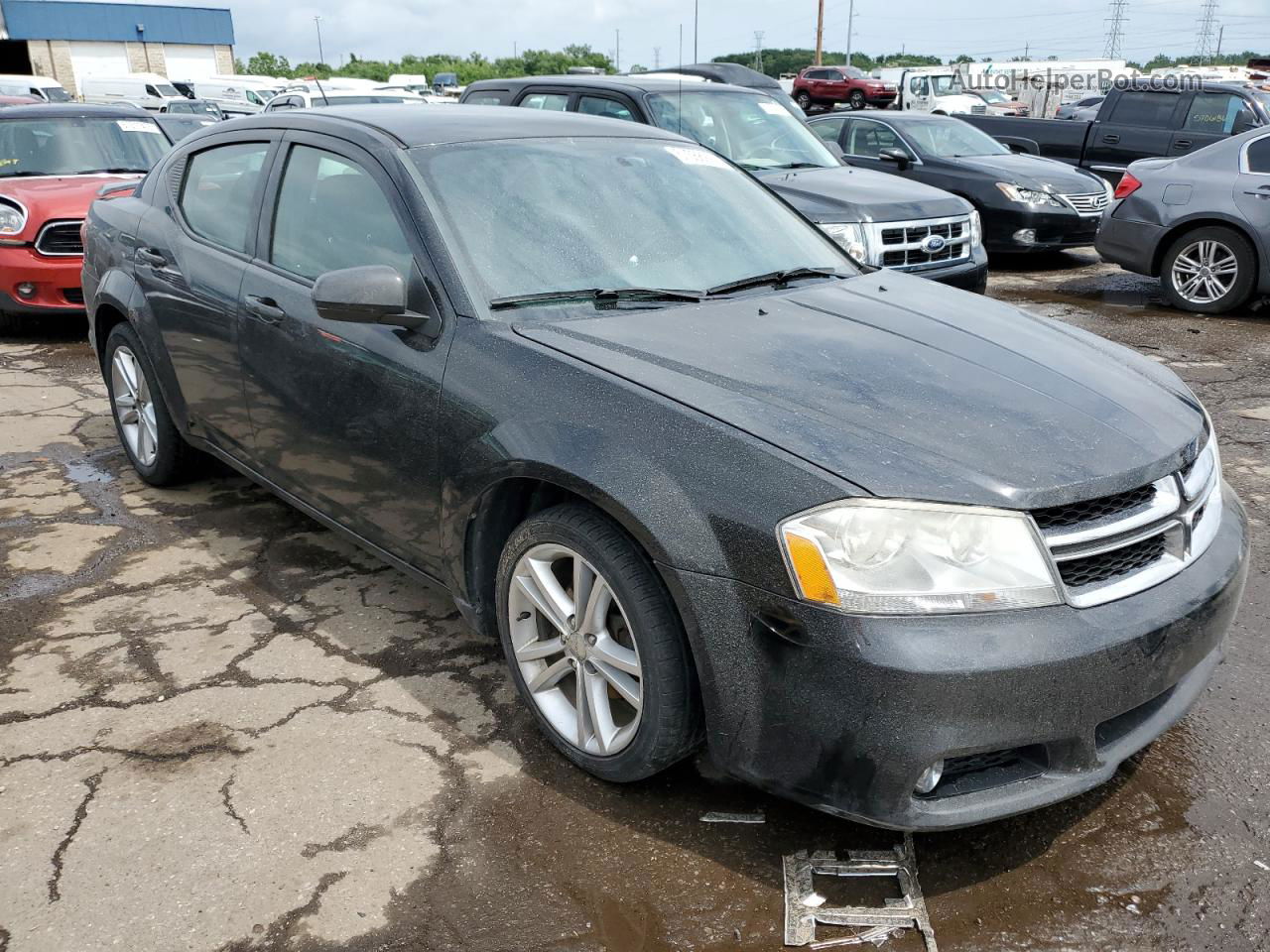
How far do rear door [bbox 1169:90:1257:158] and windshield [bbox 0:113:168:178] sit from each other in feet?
34.8

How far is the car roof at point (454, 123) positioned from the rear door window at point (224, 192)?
15 cm

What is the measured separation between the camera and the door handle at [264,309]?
3.58 metres

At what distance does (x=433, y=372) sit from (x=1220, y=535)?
2035 millimetres

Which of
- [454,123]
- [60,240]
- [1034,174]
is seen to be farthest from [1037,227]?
[60,240]

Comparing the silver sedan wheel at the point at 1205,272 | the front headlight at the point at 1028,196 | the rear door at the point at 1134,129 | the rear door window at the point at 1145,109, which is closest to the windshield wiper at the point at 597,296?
the silver sedan wheel at the point at 1205,272

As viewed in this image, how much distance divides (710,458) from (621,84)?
631cm

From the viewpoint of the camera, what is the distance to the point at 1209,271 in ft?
28.3

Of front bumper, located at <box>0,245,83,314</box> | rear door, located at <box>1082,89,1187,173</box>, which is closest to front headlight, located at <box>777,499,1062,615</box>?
front bumper, located at <box>0,245,83,314</box>

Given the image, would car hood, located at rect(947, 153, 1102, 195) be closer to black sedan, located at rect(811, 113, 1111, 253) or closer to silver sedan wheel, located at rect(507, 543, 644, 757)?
black sedan, located at rect(811, 113, 1111, 253)

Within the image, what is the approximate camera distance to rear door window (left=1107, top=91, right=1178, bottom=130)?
12.4 m

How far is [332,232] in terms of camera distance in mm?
3490

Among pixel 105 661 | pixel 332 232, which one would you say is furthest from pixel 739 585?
pixel 105 661

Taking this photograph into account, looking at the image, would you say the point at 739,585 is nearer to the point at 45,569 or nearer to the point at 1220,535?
the point at 1220,535

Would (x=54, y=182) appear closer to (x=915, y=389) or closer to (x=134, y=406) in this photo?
(x=134, y=406)
